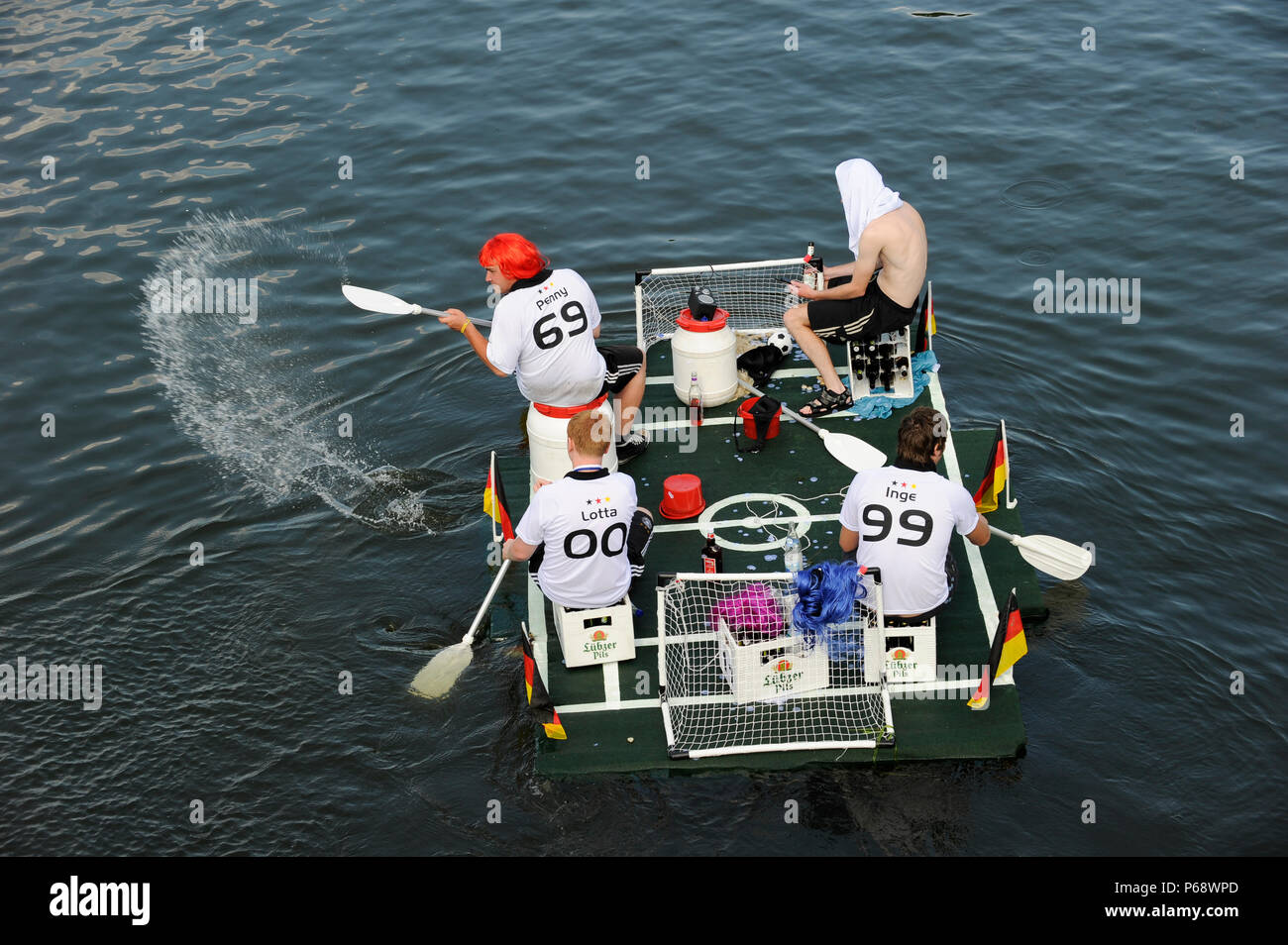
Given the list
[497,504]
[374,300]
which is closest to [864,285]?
[497,504]

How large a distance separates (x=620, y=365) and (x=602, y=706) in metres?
3.70

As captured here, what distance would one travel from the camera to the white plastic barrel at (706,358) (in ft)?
41.4

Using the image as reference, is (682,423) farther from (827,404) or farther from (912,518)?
(912,518)

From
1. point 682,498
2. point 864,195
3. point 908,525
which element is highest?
point 864,195

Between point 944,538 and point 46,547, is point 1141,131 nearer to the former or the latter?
point 944,538

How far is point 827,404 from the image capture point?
1273 centimetres

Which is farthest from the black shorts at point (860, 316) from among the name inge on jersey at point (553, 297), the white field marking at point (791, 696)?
the white field marking at point (791, 696)

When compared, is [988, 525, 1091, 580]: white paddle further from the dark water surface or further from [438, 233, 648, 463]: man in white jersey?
[438, 233, 648, 463]: man in white jersey

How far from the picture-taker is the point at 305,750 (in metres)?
9.75

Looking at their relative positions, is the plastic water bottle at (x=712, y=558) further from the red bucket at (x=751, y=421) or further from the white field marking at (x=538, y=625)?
the red bucket at (x=751, y=421)

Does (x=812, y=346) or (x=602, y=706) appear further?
(x=812, y=346)

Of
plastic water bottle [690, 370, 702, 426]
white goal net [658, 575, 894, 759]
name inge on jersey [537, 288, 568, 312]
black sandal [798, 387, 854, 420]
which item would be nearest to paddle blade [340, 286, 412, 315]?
name inge on jersey [537, 288, 568, 312]

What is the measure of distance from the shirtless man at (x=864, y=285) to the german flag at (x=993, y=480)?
1.79m

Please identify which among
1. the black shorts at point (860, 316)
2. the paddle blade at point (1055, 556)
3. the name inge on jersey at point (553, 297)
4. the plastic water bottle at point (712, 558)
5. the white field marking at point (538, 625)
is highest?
the name inge on jersey at point (553, 297)
